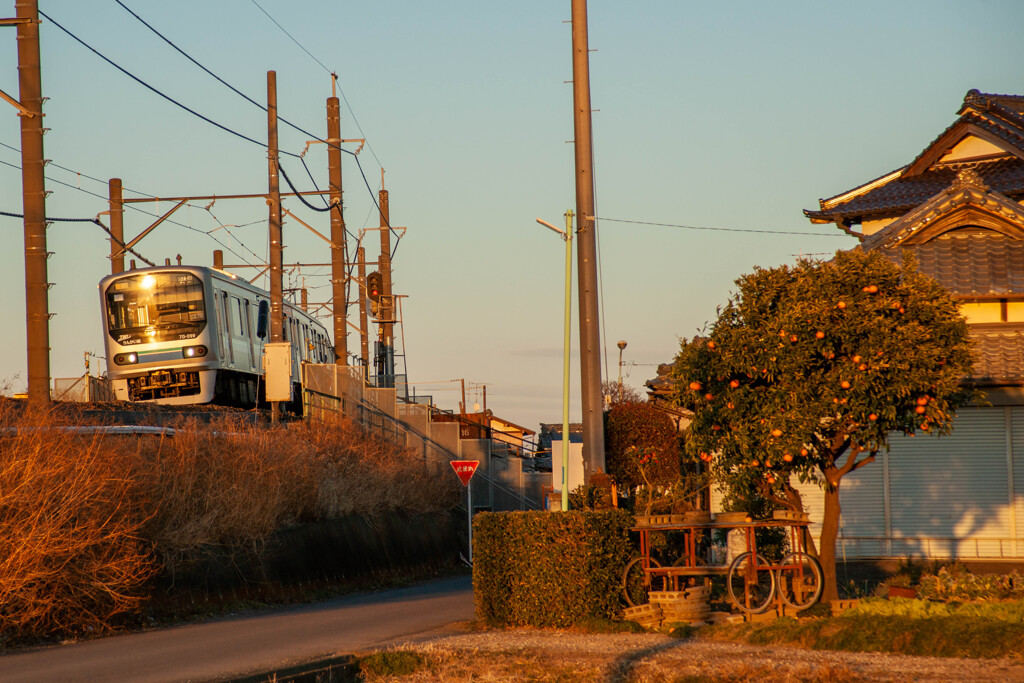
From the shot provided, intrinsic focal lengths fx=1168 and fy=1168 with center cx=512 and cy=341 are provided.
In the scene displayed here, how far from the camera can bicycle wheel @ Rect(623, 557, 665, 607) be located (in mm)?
13281

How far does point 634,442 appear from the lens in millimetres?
18594

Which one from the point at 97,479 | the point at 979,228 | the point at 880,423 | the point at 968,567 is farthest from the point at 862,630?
the point at 979,228

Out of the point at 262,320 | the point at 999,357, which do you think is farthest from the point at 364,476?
the point at 999,357

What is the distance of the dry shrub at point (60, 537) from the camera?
1247 cm

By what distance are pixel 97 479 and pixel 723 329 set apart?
7464 mm

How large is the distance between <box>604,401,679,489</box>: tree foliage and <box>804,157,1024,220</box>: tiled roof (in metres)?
9.01

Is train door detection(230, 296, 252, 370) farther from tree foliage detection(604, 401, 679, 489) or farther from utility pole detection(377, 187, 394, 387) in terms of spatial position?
tree foliage detection(604, 401, 679, 489)

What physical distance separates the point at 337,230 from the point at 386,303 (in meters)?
5.55

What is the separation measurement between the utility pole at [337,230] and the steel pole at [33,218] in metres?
15.5

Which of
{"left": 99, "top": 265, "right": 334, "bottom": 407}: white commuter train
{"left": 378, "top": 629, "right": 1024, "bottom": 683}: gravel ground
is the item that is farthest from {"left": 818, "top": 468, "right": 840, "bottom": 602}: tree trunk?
{"left": 99, "top": 265, "right": 334, "bottom": 407}: white commuter train

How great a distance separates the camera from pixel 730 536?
59.5 feet

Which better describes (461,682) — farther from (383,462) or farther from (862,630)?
(383,462)

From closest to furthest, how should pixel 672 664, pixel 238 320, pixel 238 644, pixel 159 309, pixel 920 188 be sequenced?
1. pixel 672 664
2. pixel 238 644
3. pixel 920 188
4. pixel 159 309
5. pixel 238 320

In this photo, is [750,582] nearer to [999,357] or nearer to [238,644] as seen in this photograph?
[238,644]
